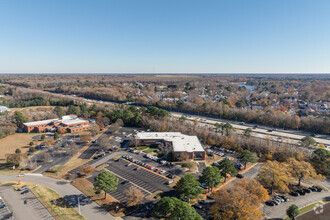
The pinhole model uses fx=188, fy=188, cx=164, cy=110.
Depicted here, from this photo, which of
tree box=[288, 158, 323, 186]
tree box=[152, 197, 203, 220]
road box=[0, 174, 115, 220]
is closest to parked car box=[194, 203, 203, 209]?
tree box=[152, 197, 203, 220]

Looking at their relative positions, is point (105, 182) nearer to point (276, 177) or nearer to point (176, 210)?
point (176, 210)

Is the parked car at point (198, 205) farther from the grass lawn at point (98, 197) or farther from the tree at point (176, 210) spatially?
the grass lawn at point (98, 197)

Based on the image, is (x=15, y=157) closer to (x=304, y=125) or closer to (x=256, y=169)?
(x=256, y=169)

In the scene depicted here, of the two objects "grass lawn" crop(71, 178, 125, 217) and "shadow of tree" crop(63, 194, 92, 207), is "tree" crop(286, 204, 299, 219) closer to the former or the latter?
"grass lawn" crop(71, 178, 125, 217)

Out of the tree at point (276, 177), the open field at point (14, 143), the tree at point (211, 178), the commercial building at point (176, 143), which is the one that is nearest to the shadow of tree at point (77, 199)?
the tree at point (211, 178)

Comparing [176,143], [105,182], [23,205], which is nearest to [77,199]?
[105,182]

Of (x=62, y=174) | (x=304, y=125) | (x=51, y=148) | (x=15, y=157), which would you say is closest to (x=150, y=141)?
(x=62, y=174)
